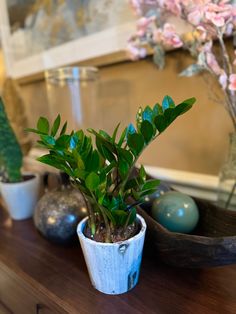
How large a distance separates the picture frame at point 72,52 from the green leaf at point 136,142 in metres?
0.52

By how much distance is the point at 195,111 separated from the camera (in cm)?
72

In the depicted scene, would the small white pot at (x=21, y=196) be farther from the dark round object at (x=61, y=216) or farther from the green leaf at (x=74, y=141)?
the green leaf at (x=74, y=141)

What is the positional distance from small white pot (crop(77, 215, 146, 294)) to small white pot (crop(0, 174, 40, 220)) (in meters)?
0.30

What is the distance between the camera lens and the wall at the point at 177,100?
2.28 ft

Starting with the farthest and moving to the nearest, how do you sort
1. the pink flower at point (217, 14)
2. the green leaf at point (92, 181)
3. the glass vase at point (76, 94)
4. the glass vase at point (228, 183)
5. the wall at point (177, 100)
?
the glass vase at point (76, 94) → the wall at point (177, 100) → the glass vase at point (228, 183) → the pink flower at point (217, 14) → the green leaf at point (92, 181)

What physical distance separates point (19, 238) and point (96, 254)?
0.97 ft

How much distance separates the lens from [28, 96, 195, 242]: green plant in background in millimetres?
328

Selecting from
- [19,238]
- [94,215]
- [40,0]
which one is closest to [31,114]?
[40,0]

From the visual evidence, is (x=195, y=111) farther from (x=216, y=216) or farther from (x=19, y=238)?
(x=19, y=238)

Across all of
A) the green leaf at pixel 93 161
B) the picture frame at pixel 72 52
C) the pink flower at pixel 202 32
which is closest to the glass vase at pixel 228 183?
the pink flower at pixel 202 32

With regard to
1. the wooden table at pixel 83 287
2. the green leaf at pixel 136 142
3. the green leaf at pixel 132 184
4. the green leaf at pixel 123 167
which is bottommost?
the wooden table at pixel 83 287

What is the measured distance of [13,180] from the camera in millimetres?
643

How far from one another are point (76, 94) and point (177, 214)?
2.13ft

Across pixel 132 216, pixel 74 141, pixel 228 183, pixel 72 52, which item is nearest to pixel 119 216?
pixel 132 216
